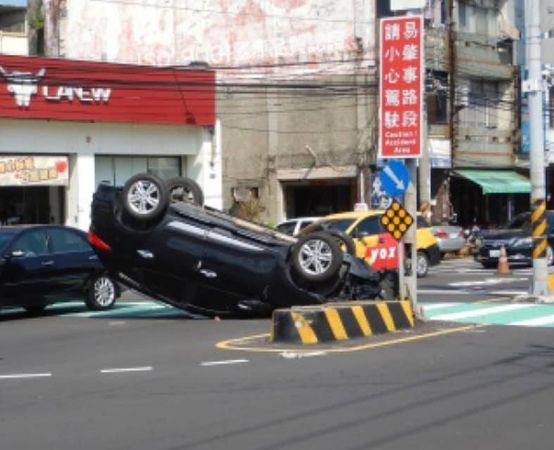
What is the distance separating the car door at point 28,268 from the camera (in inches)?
674

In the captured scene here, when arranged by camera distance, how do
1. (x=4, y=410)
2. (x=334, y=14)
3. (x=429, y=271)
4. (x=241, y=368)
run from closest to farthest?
(x=4, y=410), (x=241, y=368), (x=429, y=271), (x=334, y=14)

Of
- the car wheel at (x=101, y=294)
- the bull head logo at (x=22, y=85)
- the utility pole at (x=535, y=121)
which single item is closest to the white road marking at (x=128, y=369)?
the car wheel at (x=101, y=294)

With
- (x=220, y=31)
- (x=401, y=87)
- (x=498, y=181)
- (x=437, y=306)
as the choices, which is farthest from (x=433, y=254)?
(x=220, y=31)

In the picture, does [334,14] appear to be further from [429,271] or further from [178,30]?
[429,271]

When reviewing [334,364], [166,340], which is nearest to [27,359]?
[166,340]

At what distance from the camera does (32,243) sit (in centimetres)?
1773

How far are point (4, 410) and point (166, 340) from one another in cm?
500

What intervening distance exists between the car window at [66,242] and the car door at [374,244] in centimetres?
638

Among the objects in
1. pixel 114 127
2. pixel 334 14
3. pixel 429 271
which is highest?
pixel 334 14

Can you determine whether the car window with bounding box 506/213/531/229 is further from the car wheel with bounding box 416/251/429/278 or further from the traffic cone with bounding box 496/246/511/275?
the car wheel with bounding box 416/251/429/278

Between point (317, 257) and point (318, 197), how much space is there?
26092 millimetres

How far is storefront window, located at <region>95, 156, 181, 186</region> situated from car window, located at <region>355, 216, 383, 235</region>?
33.2ft

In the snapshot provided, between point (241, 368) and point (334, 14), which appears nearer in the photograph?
point (241, 368)

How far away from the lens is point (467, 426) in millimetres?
8172
